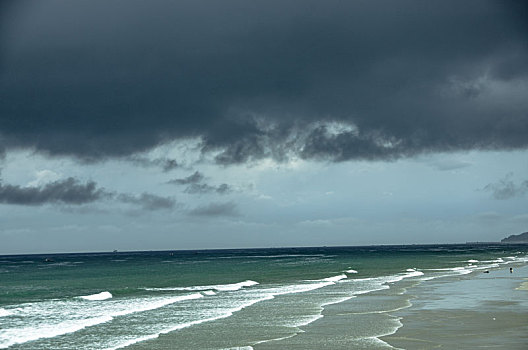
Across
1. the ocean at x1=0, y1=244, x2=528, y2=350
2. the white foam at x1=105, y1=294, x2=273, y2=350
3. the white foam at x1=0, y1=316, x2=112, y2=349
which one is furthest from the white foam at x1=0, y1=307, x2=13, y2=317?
the white foam at x1=105, y1=294, x2=273, y2=350

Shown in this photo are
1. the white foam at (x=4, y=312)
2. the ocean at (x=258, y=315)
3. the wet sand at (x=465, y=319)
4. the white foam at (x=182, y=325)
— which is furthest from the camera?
the white foam at (x=4, y=312)

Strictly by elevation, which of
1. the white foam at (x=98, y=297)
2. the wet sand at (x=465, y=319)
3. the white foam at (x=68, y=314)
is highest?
the white foam at (x=98, y=297)

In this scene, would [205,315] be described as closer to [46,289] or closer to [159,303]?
[159,303]

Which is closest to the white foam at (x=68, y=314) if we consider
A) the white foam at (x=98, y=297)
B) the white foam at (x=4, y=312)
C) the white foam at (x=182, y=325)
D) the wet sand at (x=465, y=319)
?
the white foam at (x=4, y=312)

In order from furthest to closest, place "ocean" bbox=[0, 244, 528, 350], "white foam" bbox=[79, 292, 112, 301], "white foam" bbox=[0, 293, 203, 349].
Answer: "white foam" bbox=[79, 292, 112, 301] → "white foam" bbox=[0, 293, 203, 349] → "ocean" bbox=[0, 244, 528, 350]

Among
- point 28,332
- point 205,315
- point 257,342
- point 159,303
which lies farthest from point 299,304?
point 28,332

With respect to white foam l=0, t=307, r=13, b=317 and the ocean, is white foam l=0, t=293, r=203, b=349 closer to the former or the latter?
the ocean

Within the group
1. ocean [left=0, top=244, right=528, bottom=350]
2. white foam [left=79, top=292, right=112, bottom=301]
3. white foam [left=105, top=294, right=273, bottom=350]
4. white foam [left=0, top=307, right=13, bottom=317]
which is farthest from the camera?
white foam [left=79, top=292, right=112, bottom=301]

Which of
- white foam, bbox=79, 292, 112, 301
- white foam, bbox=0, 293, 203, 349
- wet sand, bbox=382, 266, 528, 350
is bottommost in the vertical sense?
wet sand, bbox=382, 266, 528, 350

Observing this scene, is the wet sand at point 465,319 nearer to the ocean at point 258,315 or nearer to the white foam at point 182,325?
the ocean at point 258,315

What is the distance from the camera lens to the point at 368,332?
2752 centimetres

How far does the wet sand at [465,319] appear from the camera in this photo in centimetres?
2367

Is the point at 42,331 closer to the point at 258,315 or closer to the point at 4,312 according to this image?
the point at 4,312

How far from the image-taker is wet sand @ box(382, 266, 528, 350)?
23.7 metres
